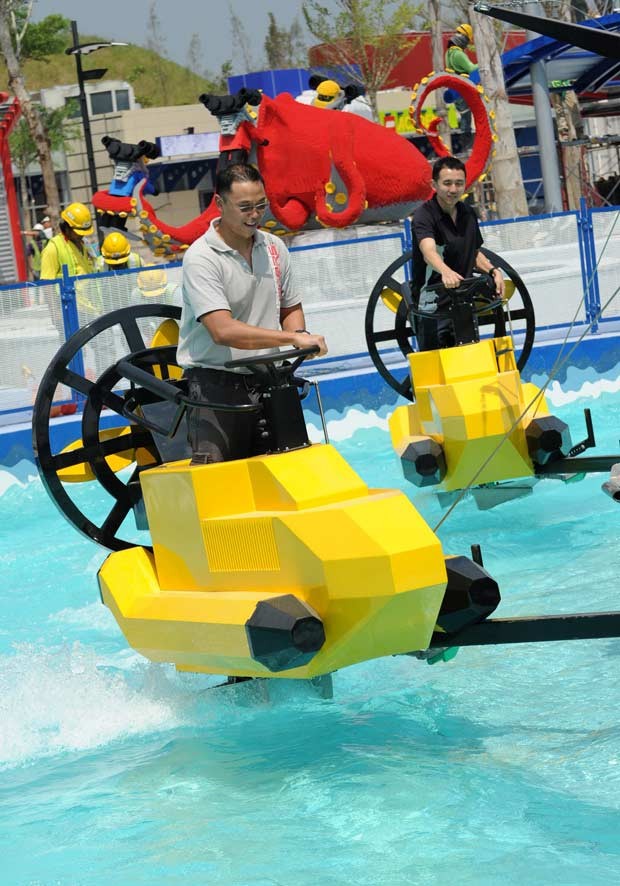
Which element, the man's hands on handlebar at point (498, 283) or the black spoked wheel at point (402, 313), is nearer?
the man's hands on handlebar at point (498, 283)

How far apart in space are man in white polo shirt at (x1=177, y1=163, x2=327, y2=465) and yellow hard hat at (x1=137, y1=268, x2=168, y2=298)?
6434 millimetres

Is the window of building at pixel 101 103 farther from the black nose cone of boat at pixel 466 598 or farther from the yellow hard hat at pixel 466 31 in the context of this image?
the black nose cone of boat at pixel 466 598

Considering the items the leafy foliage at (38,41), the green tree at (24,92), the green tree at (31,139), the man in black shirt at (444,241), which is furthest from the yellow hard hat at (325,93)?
the leafy foliage at (38,41)

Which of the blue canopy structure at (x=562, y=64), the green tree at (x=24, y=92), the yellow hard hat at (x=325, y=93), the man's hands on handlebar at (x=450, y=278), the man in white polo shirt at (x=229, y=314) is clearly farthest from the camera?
the green tree at (x=24, y=92)

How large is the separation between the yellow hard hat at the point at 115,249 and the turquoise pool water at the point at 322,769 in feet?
20.8

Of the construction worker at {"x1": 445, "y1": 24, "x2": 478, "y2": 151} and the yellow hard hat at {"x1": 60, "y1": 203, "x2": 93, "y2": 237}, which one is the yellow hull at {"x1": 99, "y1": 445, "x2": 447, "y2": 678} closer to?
the yellow hard hat at {"x1": 60, "y1": 203, "x2": 93, "y2": 237}

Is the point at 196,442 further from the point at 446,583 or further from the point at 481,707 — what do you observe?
the point at 481,707

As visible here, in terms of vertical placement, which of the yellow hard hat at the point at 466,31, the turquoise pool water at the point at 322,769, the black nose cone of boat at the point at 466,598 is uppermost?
the yellow hard hat at the point at 466,31

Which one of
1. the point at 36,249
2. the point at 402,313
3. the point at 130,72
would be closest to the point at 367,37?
the point at 36,249

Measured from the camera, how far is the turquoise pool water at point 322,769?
10.8 ft

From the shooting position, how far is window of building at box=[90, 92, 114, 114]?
5990cm

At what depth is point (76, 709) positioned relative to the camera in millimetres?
4508

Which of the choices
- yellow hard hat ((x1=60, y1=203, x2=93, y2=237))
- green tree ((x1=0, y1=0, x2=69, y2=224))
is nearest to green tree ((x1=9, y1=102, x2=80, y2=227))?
green tree ((x1=0, y1=0, x2=69, y2=224))

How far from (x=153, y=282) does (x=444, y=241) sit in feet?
14.4
